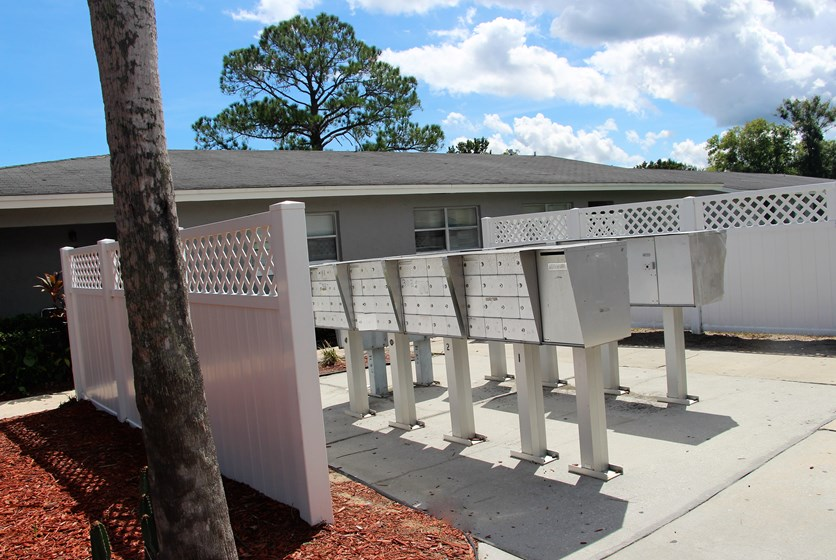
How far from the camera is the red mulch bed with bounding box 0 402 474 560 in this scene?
3602mm

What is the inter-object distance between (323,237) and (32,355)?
5486 millimetres

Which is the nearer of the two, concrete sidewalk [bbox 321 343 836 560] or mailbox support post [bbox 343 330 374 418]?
concrete sidewalk [bbox 321 343 836 560]

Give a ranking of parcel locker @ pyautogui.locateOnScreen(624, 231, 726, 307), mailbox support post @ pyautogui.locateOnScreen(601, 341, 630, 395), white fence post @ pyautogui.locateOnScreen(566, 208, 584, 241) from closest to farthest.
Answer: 1. parcel locker @ pyautogui.locateOnScreen(624, 231, 726, 307)
2. mailbox support post @ pyautogui.locateOnScreen(601, 341, 630, 395)
3. white fence post @ pyautogui.locateOnScreen(566, 208, 584, 241)

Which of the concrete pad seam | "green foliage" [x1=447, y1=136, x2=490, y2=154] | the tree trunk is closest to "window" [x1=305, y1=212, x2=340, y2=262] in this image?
the concrete pad seam

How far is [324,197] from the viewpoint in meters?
13.0

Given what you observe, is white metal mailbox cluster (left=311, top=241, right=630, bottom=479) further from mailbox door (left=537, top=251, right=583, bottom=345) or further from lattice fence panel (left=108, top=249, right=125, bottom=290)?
lattice fence panel (left=108, top=249, right=125, bottom=290)

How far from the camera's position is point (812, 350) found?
8516mm

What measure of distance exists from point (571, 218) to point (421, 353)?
5042mm

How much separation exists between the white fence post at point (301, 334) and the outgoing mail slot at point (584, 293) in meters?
1.59

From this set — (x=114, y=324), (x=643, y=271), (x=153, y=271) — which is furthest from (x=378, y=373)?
(x=153, y=271)

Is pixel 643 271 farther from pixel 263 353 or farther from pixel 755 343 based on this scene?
pixel 263 353

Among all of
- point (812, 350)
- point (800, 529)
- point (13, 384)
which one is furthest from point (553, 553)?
point (13, 384)

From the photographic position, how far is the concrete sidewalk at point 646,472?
367cm

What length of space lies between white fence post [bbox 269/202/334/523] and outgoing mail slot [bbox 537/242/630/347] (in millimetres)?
1593
